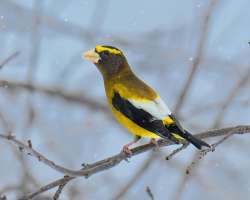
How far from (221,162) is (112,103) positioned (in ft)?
9.38

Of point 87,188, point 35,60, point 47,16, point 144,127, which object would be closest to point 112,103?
point 144,127

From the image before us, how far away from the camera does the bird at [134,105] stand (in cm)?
345

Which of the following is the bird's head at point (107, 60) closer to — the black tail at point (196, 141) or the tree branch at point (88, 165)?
the tree branch at point (88, 165)

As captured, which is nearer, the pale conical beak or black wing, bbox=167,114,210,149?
black wing, bbox=167,114,210,149

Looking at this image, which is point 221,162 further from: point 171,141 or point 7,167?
point 171,141

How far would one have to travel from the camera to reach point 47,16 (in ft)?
24.7

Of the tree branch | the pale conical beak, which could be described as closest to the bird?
the pale conical beak

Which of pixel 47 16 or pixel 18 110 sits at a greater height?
pixel 47 16

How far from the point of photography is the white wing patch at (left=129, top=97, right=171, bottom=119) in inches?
141

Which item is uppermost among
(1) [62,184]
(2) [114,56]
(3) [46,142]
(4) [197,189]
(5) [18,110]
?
(5) [18,110]

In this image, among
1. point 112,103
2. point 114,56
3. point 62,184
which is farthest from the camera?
point 114,56

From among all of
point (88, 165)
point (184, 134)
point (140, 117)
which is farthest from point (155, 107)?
point (88, 165)

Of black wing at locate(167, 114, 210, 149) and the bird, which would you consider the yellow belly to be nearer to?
the bird

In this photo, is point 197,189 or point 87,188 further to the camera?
point 197,189
